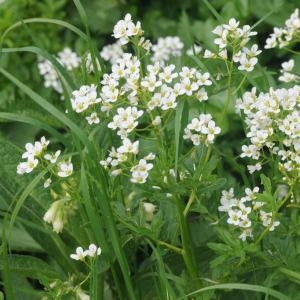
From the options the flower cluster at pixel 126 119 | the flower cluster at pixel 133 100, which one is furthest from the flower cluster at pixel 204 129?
the flower cluster at pixel 126 119

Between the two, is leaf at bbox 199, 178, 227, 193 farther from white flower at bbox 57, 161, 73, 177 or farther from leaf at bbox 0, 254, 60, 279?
leaf at bbox 0, 254, 60, 279

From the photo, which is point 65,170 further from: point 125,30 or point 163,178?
point 125,30

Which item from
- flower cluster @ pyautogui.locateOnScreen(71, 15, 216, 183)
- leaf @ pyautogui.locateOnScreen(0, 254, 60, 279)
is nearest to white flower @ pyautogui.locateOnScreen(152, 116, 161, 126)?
flower cluster @ pyautogui.locateOnScreen(71, 15, 216, 183)

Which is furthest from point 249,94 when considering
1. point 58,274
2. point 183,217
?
point 58,274

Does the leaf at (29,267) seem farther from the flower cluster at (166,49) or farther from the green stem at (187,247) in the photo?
the flower cluster at (166,49)

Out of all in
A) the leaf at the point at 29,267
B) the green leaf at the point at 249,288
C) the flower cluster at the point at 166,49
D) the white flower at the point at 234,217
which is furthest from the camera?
the flower cluster at the point at 166,49

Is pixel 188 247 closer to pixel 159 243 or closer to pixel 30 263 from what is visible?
pixel 159 243

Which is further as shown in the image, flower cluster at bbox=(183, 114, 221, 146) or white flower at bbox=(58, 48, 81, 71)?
white flower at bbox=(58, 48, 81, 71)

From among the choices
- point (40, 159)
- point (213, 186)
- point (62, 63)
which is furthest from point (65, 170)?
point (62, 63)
